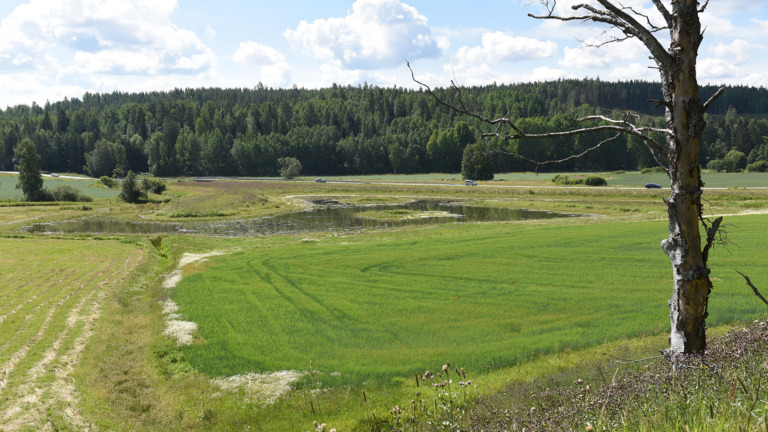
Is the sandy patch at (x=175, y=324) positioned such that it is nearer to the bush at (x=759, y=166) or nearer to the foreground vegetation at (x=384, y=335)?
the foreground vegetation at (x=384, y=335)

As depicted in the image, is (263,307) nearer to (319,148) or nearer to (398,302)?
(398,302)

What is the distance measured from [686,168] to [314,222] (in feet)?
201

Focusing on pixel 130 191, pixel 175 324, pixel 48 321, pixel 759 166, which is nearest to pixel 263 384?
pixel 175 324

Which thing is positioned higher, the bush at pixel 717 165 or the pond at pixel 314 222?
the bush at pixel 717 165

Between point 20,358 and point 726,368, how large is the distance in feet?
64.1

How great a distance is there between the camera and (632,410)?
6879mm

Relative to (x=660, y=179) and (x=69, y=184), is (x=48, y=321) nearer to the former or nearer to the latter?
(x=660, y=179)

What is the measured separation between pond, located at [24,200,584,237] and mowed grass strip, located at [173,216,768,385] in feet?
81.9

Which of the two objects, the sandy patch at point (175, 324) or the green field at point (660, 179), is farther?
the green field at point (660, 179)

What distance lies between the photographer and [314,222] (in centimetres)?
6681

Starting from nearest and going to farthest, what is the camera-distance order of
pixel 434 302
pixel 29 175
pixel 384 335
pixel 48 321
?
pixel 384 335, pixel 48 321, pixel 434 302, pixel 29 175

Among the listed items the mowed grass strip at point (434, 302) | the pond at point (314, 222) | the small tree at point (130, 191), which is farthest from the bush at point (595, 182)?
the small tree at point (130, 191)

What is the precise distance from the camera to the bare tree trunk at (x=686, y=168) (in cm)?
697

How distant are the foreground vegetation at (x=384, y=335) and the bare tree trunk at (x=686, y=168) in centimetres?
104
